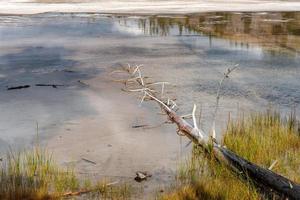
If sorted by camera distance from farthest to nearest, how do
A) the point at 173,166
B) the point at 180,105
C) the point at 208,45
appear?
the point at 208,45 < the point at 180,105 < the point at 173,166

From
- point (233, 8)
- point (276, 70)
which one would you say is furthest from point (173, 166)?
point (233, 8)

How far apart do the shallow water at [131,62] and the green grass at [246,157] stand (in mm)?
516

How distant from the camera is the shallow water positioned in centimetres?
877

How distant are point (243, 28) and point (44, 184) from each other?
721 inches

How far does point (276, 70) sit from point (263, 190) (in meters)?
8.99

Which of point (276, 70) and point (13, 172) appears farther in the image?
point (276, 70)

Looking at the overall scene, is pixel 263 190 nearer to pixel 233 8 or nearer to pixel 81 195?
pixel 81 195

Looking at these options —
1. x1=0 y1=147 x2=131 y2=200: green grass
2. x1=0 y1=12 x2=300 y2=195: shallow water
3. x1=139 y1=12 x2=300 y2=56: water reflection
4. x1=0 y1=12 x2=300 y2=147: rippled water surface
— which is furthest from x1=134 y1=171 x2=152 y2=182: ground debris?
x1=139 y1=12 x2=300 y2=56: water reflection

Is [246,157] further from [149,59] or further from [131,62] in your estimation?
[149,59]

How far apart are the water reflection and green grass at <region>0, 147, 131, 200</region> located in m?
11.5

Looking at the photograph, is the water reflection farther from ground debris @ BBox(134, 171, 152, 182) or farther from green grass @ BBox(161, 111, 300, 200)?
ground debris @ BBox(134, 171, 152, 182)

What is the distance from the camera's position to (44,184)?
6109mm

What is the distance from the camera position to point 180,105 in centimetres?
1033

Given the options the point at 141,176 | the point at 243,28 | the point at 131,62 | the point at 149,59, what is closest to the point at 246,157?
the point at 141,176
